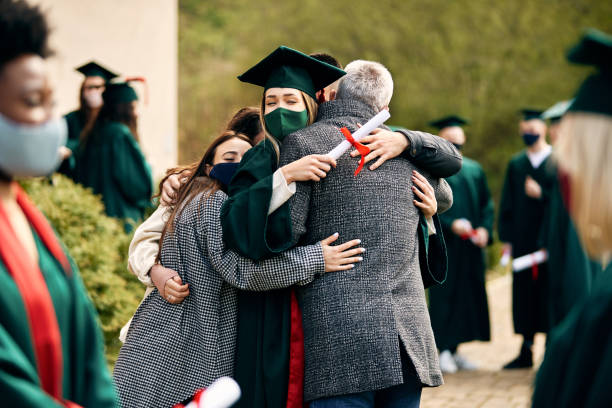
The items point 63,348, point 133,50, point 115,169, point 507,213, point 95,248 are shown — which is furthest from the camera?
point 133,50

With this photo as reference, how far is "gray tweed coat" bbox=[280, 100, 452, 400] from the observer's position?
2.78 meters

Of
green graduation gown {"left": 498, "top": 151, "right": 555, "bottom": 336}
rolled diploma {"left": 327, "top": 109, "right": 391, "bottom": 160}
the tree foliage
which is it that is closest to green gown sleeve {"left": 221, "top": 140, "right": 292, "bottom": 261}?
rolled diploma {"left": 327, "top": 109, "right": 391, "bottom": 160}

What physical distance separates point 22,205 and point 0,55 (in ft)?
1.16

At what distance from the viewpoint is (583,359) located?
1.71 meters

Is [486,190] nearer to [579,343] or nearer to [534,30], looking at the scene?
[579,343]

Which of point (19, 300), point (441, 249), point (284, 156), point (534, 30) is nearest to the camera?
point (19, 300)

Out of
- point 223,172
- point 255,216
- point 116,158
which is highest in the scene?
point 223,172

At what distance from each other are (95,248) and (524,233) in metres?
4.00

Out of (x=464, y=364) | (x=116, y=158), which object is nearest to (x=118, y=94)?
(x=116, y=158)

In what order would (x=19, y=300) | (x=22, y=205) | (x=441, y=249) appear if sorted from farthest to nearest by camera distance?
(x=441, y=249), (x=22, y=205), (x=19, y=300)

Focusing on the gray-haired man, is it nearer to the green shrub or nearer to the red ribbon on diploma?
the red ribbon on diploma

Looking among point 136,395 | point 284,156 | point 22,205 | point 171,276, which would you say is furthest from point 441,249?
point 22,205

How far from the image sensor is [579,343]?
174 cm

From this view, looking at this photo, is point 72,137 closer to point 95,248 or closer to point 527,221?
point 95,248
